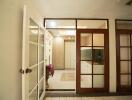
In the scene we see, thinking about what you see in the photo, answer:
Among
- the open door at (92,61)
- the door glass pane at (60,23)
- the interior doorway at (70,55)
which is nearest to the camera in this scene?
the open door at (92,61)

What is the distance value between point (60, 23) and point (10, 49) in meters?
2.97

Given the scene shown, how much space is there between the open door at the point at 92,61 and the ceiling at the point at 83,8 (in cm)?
52

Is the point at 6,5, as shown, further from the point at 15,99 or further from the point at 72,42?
the point at 72,42

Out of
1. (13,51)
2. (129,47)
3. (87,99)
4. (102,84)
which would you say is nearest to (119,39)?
(129,47)

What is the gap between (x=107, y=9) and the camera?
168 inches

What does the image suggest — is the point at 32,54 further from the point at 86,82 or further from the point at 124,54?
the point at 124,54

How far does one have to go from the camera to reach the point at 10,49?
2.28m

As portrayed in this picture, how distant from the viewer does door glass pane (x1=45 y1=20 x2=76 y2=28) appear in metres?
4.92

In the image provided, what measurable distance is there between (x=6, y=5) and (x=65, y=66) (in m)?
8.69

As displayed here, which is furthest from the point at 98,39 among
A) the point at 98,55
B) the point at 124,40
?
the point at 124,40

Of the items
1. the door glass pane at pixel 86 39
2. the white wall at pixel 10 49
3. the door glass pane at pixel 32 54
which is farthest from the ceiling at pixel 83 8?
the white wall at pixel 10 49

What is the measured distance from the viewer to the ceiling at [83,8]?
12.7 ft

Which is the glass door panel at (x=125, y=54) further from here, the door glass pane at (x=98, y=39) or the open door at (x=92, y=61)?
the door glass pane at (x=98, y=39)

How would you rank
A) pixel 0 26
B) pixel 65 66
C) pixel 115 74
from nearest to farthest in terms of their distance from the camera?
1. pixel 0 26
2. pixel 115 74
3. pixel 65 66
